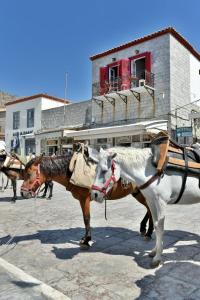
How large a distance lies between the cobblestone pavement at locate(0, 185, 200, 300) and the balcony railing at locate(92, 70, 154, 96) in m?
12.8

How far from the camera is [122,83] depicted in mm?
19078

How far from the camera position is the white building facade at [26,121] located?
86.8 ft

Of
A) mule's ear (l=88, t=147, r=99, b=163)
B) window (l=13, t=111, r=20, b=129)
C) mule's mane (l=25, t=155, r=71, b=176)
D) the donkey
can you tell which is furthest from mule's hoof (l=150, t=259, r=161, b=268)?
window (l=13, t=111, r=20, b=129)

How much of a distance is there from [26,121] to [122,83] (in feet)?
40.4

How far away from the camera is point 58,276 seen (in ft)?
11.5

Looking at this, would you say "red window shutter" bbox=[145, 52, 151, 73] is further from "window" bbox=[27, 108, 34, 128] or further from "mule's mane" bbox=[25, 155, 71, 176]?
"mule's mane" bbox=[25, 155, 71, 176]

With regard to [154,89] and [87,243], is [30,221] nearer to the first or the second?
[87,243]

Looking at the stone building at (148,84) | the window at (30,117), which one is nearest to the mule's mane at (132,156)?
the stone building at (148,84)

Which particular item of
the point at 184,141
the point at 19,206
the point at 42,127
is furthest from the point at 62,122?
the point at 19,206

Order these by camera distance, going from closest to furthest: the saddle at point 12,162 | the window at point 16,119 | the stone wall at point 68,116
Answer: the saddle at point 12,162 < the stone wall at point 68,116 < the window at point 16,119

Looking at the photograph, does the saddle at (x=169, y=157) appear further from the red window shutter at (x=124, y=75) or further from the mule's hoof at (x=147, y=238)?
the red window shutter at (x=124, y=75)

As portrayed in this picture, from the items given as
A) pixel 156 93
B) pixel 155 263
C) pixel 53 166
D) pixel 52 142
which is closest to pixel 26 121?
pixel 52 142

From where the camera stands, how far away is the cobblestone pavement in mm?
3119

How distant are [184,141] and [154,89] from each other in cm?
386
